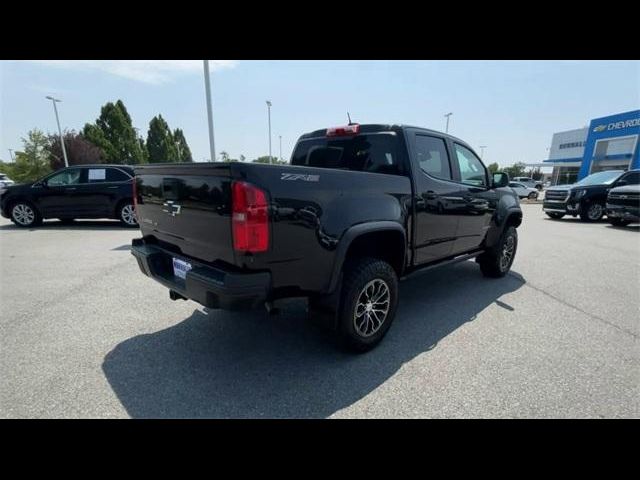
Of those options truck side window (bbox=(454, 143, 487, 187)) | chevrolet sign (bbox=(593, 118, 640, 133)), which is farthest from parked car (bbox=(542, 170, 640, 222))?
chevrolet sign (bbox=(593, 118, 640, 133))

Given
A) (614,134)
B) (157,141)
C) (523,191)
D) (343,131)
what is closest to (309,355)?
(343,131)

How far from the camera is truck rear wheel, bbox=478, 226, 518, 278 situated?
5.01m

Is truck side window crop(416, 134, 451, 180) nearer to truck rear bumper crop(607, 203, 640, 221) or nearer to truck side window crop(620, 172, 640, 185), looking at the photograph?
truck rear bumper crop(607, 203, 640, 221)

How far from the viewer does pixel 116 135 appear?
123ft

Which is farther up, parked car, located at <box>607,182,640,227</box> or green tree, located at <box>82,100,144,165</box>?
green tree, located at <box>82,100,144,165</box>

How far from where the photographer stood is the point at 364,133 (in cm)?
344

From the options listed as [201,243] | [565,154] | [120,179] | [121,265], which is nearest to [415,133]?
[201,243]

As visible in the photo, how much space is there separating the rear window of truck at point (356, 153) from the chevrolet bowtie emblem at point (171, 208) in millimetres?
1787

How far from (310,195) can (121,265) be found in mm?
4655

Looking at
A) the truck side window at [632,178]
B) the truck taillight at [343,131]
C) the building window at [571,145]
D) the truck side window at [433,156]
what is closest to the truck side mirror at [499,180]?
the truck side window at [433,156]

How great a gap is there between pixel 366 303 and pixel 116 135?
1720 inches

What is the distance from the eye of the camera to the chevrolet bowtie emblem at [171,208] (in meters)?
2.58

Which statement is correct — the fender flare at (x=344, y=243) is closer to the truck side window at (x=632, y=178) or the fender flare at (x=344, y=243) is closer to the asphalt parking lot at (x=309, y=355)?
the asphalt parking lot at (x=309, y=355)

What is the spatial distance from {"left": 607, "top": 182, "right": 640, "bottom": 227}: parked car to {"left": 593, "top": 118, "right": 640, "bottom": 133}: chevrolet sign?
734 inches
